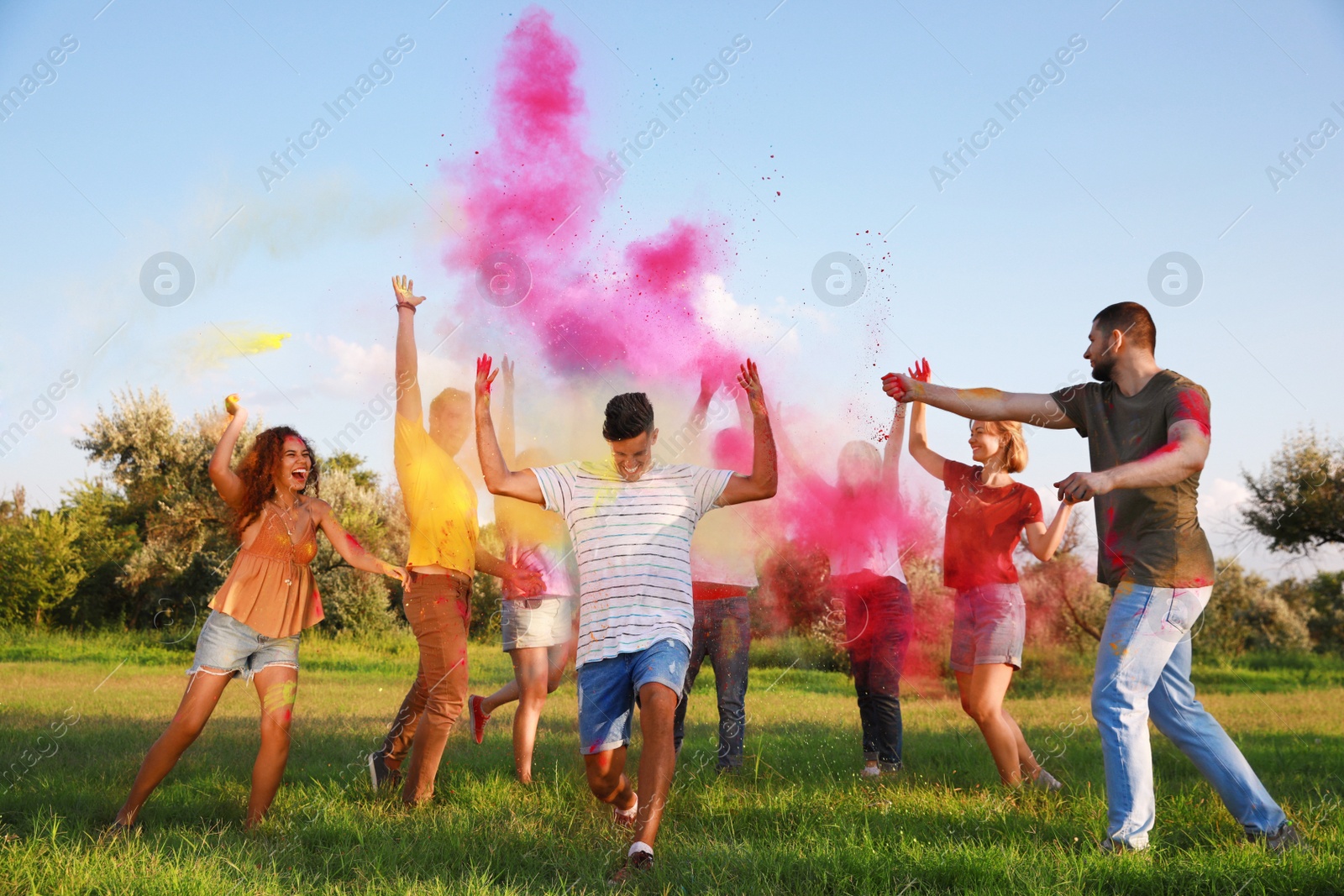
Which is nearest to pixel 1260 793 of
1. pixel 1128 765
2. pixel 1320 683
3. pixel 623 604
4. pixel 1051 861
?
pixel 1128 765

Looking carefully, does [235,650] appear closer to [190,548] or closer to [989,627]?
[989,627]

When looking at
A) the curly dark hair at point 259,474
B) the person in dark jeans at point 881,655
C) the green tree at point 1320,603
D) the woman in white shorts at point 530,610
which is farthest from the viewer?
the green tree at point 1320,603

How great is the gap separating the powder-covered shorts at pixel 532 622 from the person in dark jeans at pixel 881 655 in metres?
2.12

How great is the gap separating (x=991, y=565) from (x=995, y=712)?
878mm

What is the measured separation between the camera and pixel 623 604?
15.0 feet

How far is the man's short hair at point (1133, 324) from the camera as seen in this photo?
4832 millimetres

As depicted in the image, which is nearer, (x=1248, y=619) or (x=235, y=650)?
(x=235, y=650)

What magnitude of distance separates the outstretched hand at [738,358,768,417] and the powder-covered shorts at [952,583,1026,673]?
2118 mm

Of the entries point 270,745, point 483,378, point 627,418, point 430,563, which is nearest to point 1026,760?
point 627,418

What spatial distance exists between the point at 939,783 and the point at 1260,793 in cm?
210

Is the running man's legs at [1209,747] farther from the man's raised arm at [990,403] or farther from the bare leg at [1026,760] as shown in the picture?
the bare leg at [1026,760]

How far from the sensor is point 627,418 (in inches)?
185

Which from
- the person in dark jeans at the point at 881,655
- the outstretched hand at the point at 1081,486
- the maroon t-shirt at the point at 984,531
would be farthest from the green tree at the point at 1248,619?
the outstretched hand at the point at 1081,486

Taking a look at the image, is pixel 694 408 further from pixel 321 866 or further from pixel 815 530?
pixel 321 866
